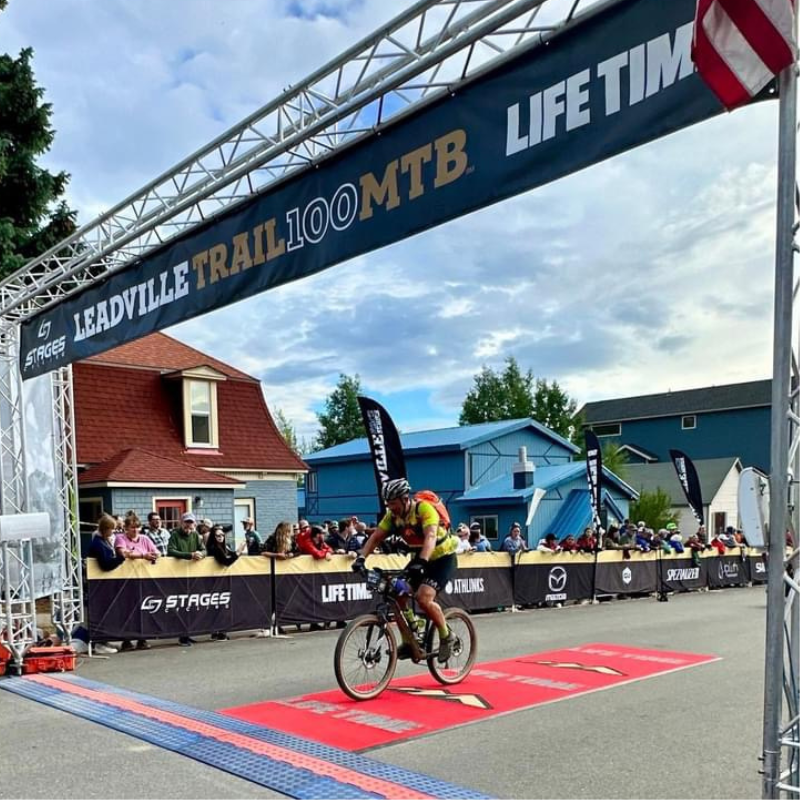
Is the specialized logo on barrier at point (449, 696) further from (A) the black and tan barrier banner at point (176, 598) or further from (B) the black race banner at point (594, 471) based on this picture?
(B) the black race banner at point (594, 471)

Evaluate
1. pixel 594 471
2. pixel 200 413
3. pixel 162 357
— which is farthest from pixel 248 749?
pixel 162 357

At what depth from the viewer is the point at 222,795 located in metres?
5.27

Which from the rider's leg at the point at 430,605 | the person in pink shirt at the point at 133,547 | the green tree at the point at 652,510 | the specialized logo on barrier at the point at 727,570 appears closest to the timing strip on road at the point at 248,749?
the rider's leg at the point at 430,605

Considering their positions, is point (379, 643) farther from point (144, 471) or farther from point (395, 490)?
point (144, 471)

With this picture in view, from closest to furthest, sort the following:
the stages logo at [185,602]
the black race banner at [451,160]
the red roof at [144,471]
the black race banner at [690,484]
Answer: the black race banner at [451,160] → the stages logo at [185,602] → the red roof at [144,471] → the black race banner at [690,484]

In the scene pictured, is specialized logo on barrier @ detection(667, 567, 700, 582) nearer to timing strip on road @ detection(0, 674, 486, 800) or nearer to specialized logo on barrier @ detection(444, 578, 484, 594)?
specialized logo on barrier @ detection(444, 578, 484, 594)

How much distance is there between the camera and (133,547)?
11.8m

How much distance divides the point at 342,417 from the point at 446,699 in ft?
231

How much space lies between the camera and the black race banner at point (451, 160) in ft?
A: 16.7

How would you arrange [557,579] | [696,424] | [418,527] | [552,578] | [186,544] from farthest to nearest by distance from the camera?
[696,424], [557,579], [552,578], [186,544], [418,527]

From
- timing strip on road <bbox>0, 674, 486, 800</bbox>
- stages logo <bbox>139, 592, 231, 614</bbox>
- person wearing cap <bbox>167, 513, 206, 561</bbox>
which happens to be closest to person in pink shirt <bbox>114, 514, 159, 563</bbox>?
person wearing cap <bbox>167, 513, 206, 561</bbox>

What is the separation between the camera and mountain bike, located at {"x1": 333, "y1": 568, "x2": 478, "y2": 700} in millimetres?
7555

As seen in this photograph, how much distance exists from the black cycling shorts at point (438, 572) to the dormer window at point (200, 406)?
16648mm

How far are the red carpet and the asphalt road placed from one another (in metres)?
0.25
